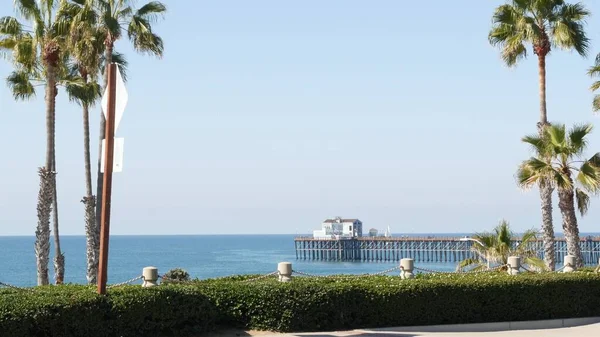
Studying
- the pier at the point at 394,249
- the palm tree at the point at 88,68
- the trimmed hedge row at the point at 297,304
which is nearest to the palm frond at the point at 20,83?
the palm tree at the point at 88,68

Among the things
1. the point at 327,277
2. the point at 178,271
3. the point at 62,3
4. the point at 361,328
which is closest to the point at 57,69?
the point at 62,3

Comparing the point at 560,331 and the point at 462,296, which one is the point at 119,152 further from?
the point at 560,331

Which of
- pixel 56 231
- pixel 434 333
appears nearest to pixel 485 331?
pixel 434 333

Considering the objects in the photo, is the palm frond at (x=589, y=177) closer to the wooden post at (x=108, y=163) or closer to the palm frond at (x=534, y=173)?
the palm frond at (x=534, y=173)

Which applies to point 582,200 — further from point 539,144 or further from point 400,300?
point 400,300

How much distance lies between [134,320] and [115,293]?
56 centimetres

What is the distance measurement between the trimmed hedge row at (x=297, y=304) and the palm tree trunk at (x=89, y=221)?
12.2 metres

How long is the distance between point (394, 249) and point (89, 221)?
95.2 meters

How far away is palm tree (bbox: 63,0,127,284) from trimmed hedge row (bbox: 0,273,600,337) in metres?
12.5

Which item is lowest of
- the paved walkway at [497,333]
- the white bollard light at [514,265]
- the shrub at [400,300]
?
the paved walkway at [497,333]

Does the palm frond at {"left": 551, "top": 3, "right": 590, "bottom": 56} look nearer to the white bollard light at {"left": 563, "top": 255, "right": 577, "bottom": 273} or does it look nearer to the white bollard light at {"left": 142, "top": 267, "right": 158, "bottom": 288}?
the white bollard light at {"left": 563, "top": 255, "right": 577, "bottom": 273}

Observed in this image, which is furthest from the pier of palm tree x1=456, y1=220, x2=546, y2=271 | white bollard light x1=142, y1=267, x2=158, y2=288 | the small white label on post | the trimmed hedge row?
the small white label on post

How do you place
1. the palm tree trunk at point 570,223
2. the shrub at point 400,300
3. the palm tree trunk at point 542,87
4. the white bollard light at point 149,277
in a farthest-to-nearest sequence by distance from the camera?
the palm tree trunk at point 542,87
the palm tree trunk at point 570,223
the shrub at point 400,300
the white bollard light at point 149,277

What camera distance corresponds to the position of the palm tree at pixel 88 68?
28.1 m
